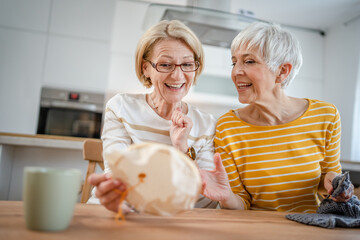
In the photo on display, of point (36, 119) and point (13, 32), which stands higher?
point (13, 32)

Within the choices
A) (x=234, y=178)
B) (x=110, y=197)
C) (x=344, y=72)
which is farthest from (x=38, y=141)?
A: (x=344, y=72)

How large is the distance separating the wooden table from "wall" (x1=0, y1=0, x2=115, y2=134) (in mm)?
3077

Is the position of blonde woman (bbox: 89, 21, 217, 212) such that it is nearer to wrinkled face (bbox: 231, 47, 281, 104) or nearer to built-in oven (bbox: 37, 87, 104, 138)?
wrinkled face (bbox: 231, 47, 281, 104)

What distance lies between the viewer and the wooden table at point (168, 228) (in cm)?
52

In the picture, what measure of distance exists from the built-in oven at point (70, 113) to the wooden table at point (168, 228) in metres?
3.01

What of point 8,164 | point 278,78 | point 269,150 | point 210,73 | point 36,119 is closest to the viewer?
point 269,150

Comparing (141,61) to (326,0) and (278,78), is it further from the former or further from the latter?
(326,0)

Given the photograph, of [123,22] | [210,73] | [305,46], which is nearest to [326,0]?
[305,46]

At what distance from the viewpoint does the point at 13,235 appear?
0.48m

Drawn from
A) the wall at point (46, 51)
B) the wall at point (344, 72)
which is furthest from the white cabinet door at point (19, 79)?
the wall at point (344, 72)

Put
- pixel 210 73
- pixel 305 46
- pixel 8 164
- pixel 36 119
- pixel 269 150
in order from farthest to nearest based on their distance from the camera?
pixel 305 46
pixel 210 73
pixel 36 119
pixel 8 164
pixel 269 150

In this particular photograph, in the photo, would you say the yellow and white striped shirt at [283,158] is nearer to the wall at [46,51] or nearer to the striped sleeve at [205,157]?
the striped sleeve at [205,157]

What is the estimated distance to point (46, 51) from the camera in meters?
3.60

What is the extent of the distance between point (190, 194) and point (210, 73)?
145 inches
